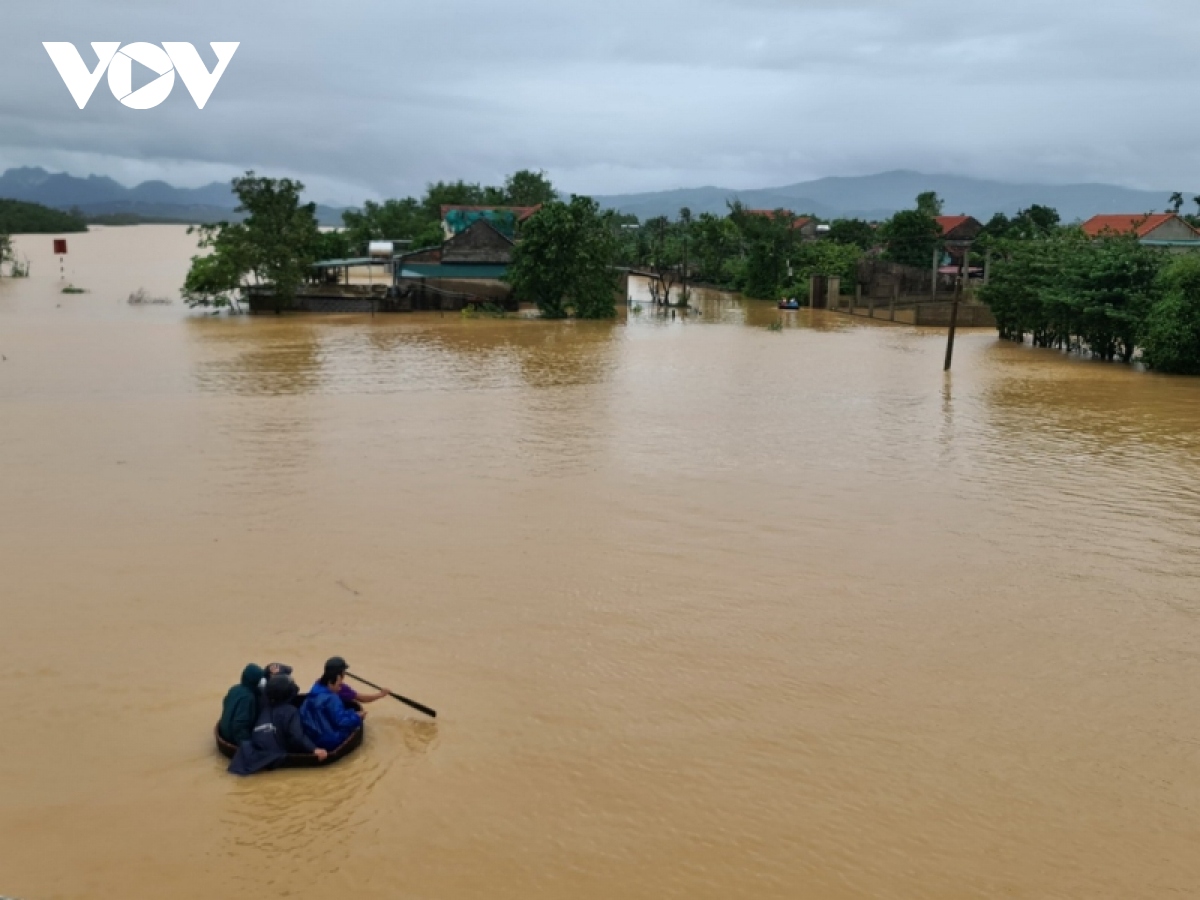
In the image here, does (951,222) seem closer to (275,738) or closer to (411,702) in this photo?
(411,702)

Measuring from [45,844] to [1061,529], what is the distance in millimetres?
11152

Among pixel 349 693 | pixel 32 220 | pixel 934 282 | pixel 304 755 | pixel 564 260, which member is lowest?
pixel 304 755

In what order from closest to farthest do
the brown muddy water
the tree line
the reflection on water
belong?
the brown muddy water → the reflection on water → the tree line

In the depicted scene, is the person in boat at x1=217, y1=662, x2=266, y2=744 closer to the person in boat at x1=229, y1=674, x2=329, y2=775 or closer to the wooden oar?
the person in boat at x1=229, y1=674, x2=329, y2=775

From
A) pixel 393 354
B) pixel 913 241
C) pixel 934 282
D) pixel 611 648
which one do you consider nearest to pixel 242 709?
pixel 611 648

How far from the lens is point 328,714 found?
7.47 metres

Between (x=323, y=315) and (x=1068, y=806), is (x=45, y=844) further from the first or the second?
(x=323, y=315)

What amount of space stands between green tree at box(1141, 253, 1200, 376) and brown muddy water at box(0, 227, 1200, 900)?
22.4ft

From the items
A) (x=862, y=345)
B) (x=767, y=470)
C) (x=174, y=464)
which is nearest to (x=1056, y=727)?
(x=767, y=470)

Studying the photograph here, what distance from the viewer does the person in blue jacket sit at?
7.39m

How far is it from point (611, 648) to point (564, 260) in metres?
30.6

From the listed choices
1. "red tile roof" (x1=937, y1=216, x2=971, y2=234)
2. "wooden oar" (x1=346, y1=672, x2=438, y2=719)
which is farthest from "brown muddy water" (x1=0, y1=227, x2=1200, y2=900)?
"red tile roof" (x1=937, y1=216, x2=971, y2=234)

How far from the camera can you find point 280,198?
39.8 m

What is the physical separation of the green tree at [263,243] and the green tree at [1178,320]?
28071 millimetres
